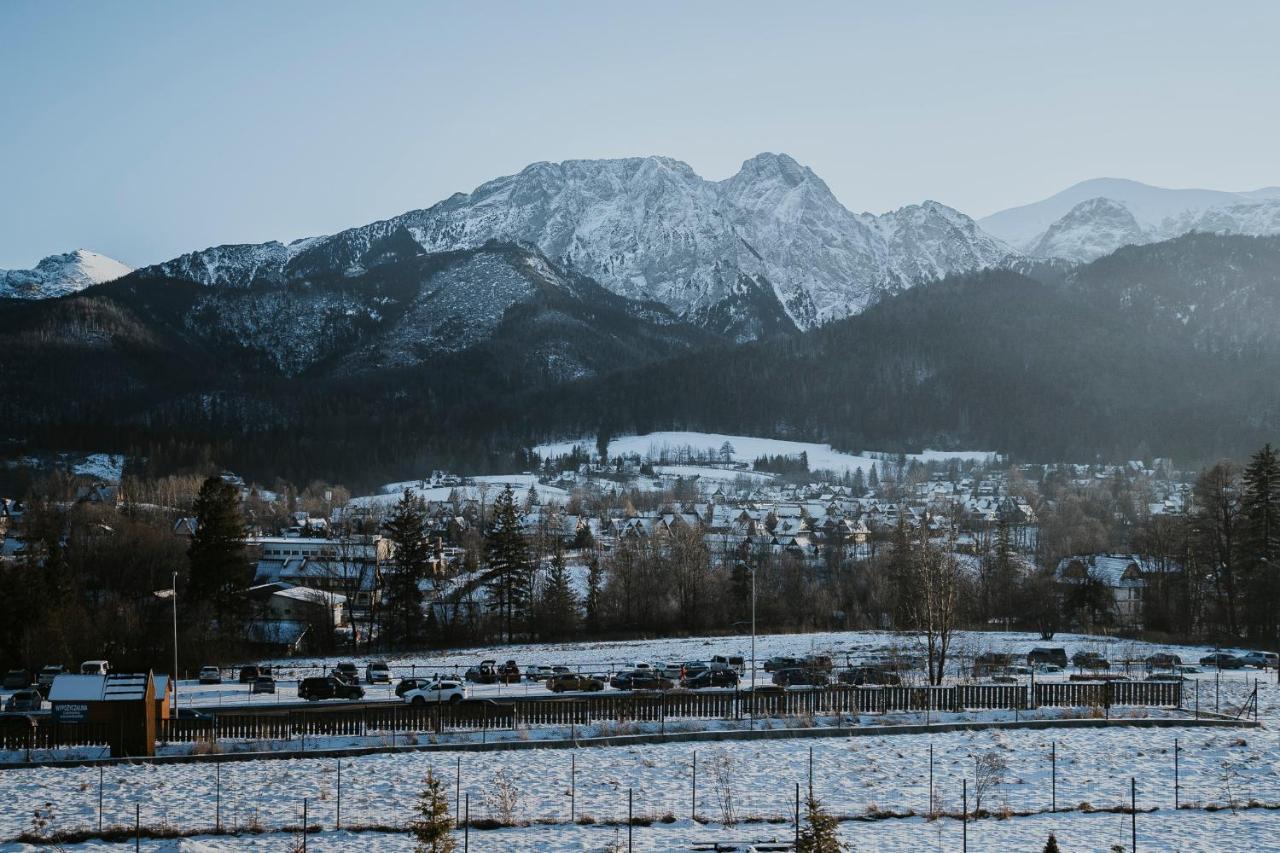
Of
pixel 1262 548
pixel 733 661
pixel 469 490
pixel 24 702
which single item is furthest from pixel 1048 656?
pixel 469 490

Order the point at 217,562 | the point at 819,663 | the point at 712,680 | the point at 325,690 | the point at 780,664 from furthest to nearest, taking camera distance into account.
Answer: the point at 217,562, the point at 780,664, the point at 819,663, the point at 712,680, the point at 325,690

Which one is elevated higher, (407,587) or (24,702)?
(407,587)

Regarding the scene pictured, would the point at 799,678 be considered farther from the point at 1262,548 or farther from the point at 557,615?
the point at 1262,548

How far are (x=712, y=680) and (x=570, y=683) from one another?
6.00 metres

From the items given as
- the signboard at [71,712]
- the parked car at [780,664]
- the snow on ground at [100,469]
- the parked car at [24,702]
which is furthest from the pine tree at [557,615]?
the snow on ground at [100,469]

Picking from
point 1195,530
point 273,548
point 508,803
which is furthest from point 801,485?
point 508,803

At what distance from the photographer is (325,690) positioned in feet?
139

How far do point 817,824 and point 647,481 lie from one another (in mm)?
180907

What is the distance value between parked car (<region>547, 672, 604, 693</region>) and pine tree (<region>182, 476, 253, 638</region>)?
87.8 feet

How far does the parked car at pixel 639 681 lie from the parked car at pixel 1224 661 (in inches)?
1028

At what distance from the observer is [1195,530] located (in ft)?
224

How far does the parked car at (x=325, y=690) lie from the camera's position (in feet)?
139

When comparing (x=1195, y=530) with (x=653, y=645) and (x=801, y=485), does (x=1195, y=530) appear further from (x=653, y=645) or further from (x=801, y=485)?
(x=801, y=485)

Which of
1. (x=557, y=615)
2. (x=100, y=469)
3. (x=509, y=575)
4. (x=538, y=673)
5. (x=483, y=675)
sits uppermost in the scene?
(x=100, y=469)
